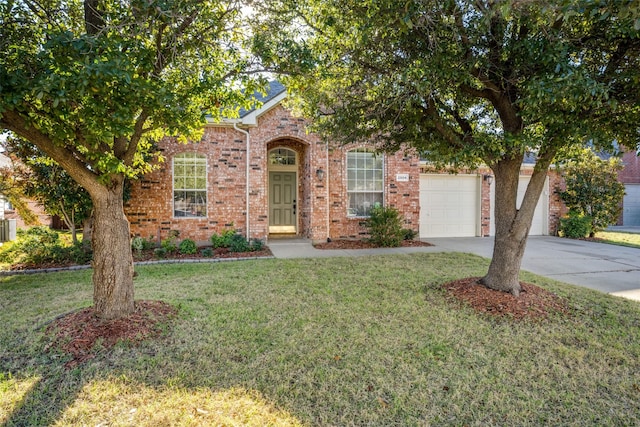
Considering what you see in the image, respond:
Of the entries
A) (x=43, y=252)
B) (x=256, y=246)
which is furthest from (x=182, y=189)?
(x=43, y=252)

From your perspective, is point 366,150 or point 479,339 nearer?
point 479,339

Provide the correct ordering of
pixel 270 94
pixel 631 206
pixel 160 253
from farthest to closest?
pixel 631 206 → pixel 270 94 → pixel 160 253

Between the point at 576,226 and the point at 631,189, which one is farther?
the point at 631,189

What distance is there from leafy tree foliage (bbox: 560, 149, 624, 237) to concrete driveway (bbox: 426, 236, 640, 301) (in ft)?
5.93

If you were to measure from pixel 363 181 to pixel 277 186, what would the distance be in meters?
3.05

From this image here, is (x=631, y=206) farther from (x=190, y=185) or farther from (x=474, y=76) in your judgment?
(x=190, y=185)

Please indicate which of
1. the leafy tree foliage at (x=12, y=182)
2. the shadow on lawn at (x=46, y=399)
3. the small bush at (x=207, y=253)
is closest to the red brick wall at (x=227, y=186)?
the small bush at (x=207, y=253)

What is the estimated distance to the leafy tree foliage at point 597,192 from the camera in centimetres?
1210

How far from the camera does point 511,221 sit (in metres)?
4.83

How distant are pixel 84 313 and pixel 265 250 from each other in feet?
17.8

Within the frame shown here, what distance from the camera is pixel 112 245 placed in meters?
3.72

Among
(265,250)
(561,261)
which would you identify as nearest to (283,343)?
(265,250)

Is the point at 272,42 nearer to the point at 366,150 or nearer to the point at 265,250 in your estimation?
the point at 265,250

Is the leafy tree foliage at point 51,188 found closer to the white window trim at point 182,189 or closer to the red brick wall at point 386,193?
the white window trim at point 182,189
